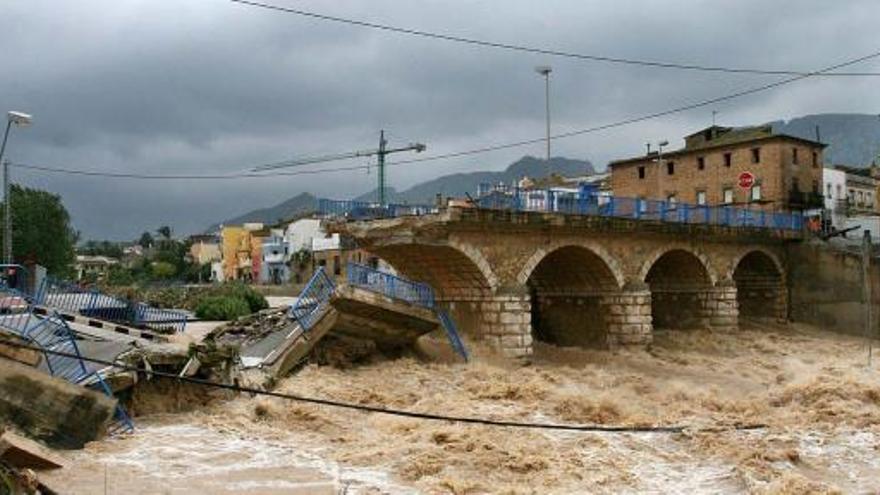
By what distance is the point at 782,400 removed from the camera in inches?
778

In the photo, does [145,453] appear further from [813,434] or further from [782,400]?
[782,400]

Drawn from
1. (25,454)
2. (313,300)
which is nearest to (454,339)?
(313,300)

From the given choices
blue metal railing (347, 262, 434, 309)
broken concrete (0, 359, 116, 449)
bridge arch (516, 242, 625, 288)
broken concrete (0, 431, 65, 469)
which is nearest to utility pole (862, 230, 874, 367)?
bridge arch (516, 242, 625, 288)

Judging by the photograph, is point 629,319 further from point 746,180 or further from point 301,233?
point 301,233

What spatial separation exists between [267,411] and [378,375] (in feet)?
17.3

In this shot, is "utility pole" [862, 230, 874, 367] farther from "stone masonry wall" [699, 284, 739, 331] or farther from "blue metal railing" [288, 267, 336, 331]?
"blue metal railing" [288, 267, 336, 331]

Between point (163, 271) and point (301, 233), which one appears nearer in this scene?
point (301, 233)

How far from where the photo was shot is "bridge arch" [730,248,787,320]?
40.0m

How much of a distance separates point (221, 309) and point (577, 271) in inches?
553

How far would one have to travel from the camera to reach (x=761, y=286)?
134ft

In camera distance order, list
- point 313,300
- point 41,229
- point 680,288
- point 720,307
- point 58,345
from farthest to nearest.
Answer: point 41,229, point 680,288, point 720,307, point 313,300, point 58,345

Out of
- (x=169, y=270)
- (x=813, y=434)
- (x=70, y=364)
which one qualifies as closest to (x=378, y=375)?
(x=70, y=364)

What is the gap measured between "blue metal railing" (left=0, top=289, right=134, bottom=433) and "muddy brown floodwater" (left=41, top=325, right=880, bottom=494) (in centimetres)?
58

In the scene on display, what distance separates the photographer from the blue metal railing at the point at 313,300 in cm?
2009
